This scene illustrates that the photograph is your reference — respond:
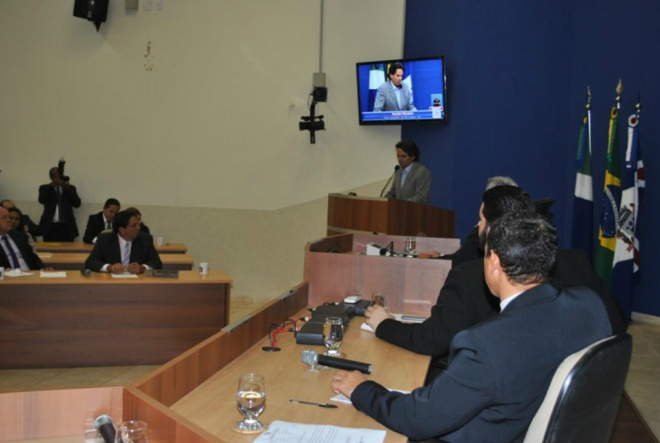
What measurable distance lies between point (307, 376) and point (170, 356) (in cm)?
336

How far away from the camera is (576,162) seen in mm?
7219

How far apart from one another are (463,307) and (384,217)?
10.6 feet

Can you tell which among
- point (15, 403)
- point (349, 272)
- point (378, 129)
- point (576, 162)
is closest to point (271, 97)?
point (378, 129)

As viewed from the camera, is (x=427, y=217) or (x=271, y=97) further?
(x=271, y=97)

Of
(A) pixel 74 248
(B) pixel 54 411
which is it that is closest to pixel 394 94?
(A) pixel 74 248

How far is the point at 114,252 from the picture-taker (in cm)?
578

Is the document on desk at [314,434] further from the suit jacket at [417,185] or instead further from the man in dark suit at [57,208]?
the man in dark suit at [57,208]

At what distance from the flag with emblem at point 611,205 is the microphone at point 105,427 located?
19.8 feet

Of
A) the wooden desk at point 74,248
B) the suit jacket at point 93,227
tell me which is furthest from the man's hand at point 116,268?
the suit jacket at point 93,227

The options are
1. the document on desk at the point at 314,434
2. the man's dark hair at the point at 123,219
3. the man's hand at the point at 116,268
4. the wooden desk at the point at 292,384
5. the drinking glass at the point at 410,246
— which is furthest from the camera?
the man's dark hair at the point at 123,219

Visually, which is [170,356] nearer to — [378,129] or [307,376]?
[307,376]

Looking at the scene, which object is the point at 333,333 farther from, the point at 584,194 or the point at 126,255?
the point at 584,194

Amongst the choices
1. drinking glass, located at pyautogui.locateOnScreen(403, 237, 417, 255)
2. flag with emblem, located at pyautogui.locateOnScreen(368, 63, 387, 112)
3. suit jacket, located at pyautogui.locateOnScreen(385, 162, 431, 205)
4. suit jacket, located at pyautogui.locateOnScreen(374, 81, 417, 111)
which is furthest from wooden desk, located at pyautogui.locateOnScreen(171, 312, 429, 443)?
flag with emblem, located at pyautogui.locateOnScreen(368, 63, 387, 112)

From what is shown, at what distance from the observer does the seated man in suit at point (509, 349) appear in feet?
5.48
